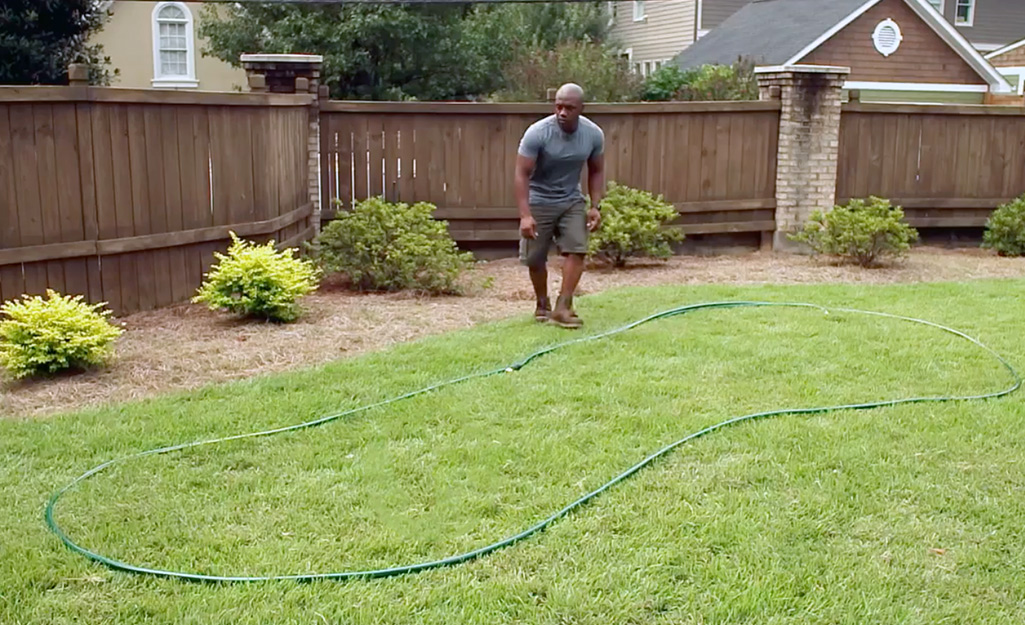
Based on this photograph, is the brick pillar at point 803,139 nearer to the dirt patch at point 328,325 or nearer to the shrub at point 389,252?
the dirt patch at point 328,325

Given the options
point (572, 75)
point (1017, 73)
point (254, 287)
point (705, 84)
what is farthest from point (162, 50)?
point (1017, 73)

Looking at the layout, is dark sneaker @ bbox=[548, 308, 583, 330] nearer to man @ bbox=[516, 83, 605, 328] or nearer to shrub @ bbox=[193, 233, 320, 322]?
man @ bbox=[516, 83, 605, 328]

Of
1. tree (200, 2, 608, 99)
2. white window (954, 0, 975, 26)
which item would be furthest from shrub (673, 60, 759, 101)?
white window (954, 0, 975, 26)

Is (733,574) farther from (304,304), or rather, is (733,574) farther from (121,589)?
(304,304)

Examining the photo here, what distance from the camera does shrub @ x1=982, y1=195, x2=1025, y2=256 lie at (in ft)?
37.8

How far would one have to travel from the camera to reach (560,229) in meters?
7.37

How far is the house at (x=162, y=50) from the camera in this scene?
70.6 ft

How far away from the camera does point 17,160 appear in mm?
6547

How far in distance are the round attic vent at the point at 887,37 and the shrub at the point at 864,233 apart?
1294 cm

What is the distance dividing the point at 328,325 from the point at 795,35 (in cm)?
1730

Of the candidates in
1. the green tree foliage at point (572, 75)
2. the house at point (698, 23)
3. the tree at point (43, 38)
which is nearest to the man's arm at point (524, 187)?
the tree at point (43, 38)

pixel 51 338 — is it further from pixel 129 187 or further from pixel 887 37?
pixel 887 37

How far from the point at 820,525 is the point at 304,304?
5.15m

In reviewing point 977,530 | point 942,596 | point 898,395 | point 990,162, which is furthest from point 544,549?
point 990,162
